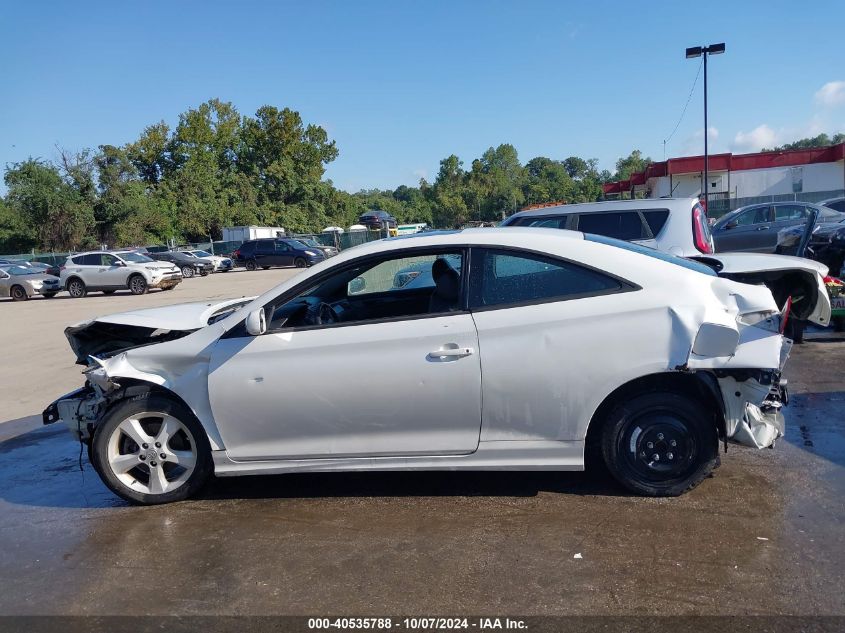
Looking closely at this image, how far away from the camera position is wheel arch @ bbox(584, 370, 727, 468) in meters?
4.27

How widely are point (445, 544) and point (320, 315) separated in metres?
1.68

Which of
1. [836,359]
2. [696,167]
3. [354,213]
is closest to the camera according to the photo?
[836,359]

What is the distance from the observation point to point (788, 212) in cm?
1745

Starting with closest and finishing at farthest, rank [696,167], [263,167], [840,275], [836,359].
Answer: [836,359] → [840,275] → [696,167] → [263,167]

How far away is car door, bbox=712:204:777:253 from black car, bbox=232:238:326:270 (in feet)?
86.7

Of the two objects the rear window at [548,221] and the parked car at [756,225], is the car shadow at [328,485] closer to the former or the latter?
the rear window at [548,221]

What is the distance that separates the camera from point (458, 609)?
3.33m

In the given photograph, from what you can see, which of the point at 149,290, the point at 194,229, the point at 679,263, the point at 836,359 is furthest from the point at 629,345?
the point at 194,229

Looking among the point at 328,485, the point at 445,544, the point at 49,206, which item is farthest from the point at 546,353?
the point at 49,206

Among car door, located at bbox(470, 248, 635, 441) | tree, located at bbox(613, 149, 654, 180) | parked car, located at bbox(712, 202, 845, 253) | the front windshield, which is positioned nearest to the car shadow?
car door, located at bbox(470, 248, 635, 441)

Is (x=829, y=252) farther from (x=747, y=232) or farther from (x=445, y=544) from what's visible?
(x=445, y=544)

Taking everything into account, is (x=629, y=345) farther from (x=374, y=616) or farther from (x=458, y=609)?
(x=374, y=616)

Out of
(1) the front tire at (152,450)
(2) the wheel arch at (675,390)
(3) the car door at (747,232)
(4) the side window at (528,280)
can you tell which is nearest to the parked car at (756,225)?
(3) the car door at (747,232)

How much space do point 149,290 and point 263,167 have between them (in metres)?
43.2
